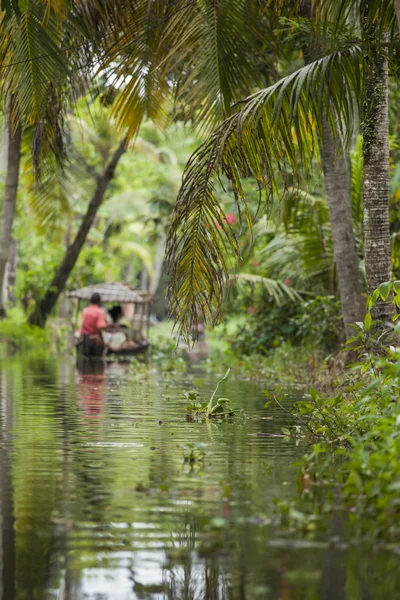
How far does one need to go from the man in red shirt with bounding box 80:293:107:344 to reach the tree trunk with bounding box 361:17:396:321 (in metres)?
14.7

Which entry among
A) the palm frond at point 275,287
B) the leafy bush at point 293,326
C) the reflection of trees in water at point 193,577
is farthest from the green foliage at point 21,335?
the reflection of trees in water at point 193,577

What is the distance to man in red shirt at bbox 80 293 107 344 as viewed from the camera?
25.8 meters

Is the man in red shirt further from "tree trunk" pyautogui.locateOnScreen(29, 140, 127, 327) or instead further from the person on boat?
"tree trunk" pyautogui.locateOnScreen(29, 140, 127, 327)

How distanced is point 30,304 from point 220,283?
83.1ft

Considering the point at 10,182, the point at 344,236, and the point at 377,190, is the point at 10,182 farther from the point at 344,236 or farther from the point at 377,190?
the point at 377,190

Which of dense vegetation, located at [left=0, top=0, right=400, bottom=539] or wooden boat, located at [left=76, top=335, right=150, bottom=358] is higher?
dense vegetation, located at [left=0, top=0, right=400, bottom=539]

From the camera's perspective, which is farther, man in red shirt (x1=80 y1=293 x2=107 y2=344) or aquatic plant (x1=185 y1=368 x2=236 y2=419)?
man in red shirt (x1=80 y1=293 x2=107 y2=344)

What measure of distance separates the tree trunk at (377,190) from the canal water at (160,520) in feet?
5.93

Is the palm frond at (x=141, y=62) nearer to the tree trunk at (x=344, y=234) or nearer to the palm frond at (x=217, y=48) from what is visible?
the palm frond at (x=217, y=48)

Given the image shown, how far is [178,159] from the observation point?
5250cm

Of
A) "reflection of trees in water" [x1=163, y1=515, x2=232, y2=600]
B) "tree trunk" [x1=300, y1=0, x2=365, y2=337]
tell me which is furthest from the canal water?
"tree trunk" [x1=300, y1=0, x2=365, y2=337]

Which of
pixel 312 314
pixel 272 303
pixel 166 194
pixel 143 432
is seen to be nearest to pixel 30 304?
Answer: pixel 166 194

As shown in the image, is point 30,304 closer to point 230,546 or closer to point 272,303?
point 272,303

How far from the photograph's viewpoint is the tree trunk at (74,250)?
27.7 m
